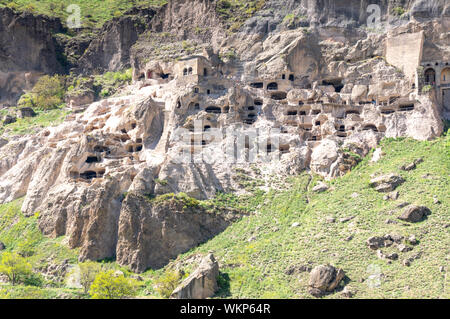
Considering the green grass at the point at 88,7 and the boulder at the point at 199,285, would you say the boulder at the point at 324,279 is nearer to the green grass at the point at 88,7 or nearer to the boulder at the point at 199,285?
the boulder at the point at 199,285

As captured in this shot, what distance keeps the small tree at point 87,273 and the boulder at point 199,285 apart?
29.5ft

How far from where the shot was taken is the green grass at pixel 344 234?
42344mm

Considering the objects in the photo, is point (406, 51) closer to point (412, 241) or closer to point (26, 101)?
point (412, 241)

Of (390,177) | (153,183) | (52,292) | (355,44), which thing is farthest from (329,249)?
(355,44)

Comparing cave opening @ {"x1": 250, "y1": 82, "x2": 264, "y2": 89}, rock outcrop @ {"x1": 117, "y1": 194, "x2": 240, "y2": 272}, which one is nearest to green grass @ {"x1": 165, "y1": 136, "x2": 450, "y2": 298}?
rock outcrop @ {"x1": 117, "y1": 194, "x2": 240, "y2": 272}

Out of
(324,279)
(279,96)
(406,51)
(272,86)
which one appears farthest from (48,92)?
(324,279)

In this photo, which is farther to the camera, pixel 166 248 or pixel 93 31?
pixel 93 31

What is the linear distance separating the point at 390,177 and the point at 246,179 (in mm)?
15344

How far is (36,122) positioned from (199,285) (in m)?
46.9

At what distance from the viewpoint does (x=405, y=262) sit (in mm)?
43000

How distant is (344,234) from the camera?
48.6m

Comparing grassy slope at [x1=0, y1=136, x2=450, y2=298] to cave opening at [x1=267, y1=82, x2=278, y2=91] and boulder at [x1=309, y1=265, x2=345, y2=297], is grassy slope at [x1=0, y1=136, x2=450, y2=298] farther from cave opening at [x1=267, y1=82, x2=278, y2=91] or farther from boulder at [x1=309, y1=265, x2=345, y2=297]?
cave opening at [x1=267, y1=82, x2=278, y2=91]

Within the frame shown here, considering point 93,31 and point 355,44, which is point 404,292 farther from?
point 93,31

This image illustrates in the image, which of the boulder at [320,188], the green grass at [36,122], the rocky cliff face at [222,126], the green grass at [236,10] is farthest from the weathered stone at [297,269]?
the green grass at [236,10]
